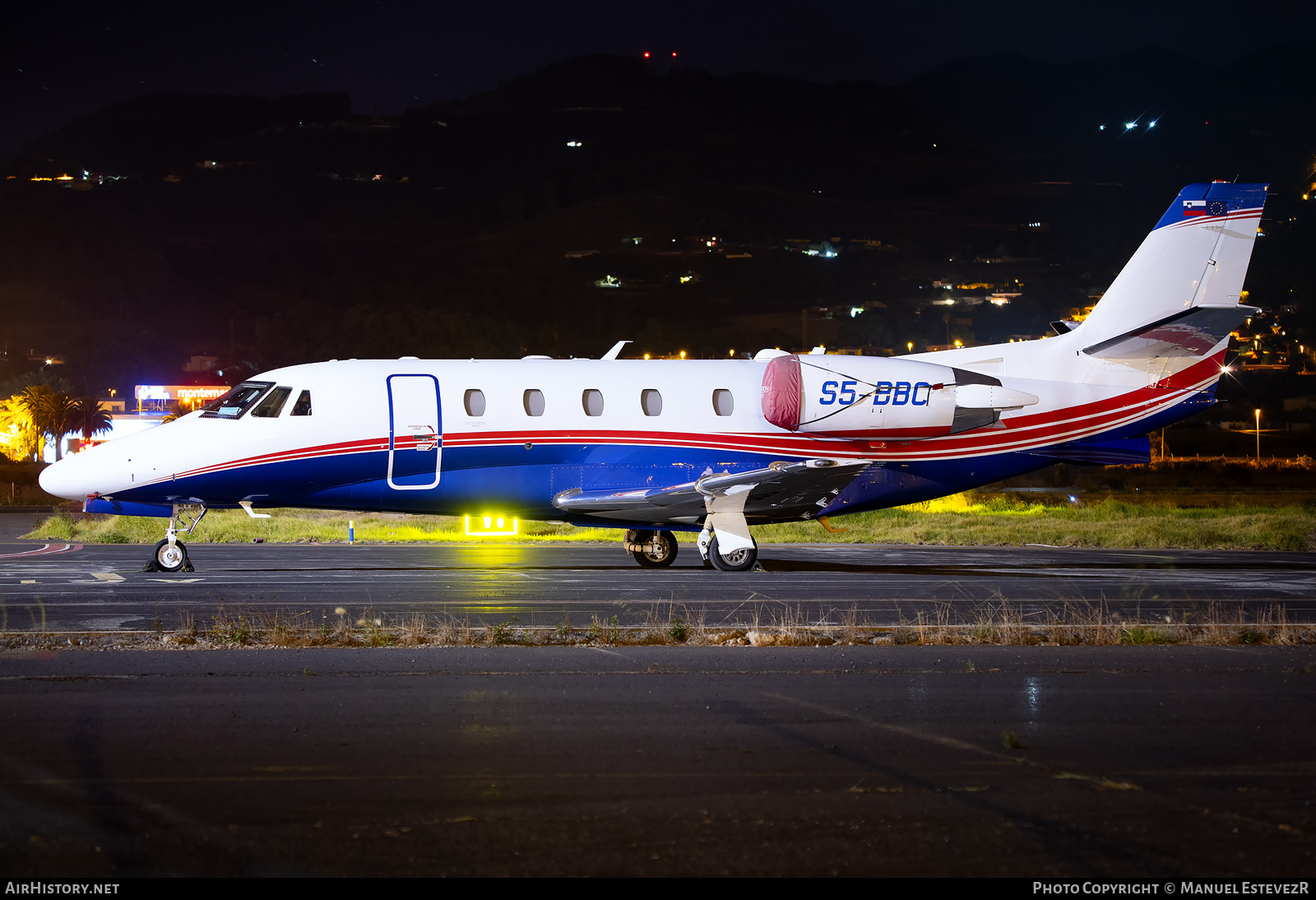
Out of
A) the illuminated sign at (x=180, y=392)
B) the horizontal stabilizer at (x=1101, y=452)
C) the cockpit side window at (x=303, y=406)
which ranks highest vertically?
the illuminated sign at (x=180, y=392)

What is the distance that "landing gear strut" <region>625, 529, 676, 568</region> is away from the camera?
2508 cm

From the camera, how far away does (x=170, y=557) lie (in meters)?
21.8

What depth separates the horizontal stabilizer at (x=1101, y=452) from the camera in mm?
25141

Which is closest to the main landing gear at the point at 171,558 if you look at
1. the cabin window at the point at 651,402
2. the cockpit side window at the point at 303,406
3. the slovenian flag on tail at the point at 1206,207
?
the cockpit side window at the point at 303,406

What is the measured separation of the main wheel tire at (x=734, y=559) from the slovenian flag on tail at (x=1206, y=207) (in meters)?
12.1

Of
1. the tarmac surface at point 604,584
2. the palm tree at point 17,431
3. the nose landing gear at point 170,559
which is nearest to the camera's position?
the tarmac surface at point 604,584

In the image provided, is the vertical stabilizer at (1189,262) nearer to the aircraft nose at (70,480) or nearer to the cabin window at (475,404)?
the cabin window at (475,404)

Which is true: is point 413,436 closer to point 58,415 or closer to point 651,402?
point 651,402

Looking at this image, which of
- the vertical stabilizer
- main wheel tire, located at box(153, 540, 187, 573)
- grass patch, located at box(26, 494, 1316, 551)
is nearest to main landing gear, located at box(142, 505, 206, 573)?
main wheel tire, located at box(153, 540, 187, 573)

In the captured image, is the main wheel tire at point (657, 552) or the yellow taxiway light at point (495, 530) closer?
the main wheel tire at point (657, 552)

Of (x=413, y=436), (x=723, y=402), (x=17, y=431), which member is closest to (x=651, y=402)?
(x=723, y=402)

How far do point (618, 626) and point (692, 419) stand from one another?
369 inches

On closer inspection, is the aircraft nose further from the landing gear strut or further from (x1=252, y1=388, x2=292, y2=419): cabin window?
the landing gear strut

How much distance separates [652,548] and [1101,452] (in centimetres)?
968
